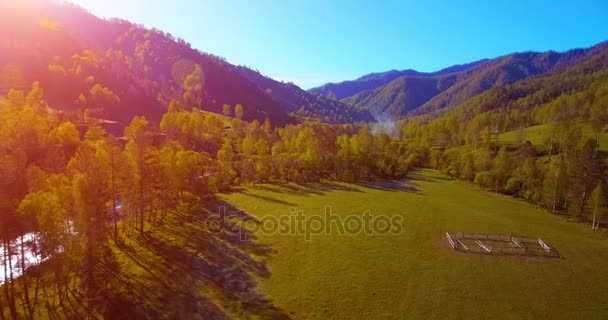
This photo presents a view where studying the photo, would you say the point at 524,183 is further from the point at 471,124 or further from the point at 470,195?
the point at 471,124

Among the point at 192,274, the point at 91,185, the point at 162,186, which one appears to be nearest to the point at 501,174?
the point at 192,274

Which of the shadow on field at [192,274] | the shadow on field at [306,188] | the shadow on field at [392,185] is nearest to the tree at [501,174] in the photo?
the shadow on field at [392,185]

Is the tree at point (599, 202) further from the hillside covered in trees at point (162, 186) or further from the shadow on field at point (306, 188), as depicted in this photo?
→ the shadow on field at point (306, 188)

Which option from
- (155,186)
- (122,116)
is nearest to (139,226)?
(155,186)

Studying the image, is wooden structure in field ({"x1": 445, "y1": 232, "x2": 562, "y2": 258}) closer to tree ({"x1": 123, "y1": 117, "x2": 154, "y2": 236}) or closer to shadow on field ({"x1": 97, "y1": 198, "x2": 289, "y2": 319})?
shadow on field ({"x1": 97, "y1": 198, "x2": 289, "y2": 319})

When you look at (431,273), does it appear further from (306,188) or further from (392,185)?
(392,185)

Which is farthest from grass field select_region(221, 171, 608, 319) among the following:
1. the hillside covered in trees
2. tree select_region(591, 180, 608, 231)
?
tree select_region(591, 180, 608, 231)
